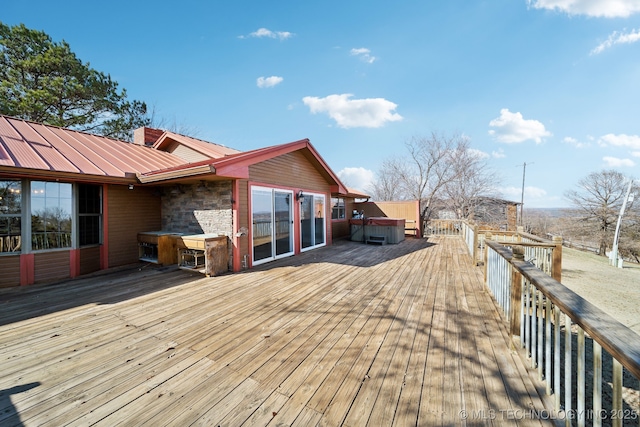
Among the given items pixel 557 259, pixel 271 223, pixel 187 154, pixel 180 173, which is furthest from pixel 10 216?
pixel 557 259

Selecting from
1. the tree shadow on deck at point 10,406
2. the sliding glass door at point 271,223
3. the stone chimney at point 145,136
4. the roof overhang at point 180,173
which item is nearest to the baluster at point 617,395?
the tree shadow on deck at point 10,406

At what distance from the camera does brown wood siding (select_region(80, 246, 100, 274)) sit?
5.50m

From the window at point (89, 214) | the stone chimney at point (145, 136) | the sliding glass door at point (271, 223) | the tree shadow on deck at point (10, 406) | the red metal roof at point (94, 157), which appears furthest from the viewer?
the stone chimney at point (145, 136)

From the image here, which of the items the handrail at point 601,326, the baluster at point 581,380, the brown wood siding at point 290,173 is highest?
the brown wood siding at point 290,173

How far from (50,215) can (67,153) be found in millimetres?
1336

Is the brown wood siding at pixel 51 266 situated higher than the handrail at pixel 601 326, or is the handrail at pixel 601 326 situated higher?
the handrail at pixel 601 326

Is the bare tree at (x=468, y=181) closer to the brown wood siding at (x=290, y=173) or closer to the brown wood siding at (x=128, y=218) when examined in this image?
the brown wood siding at (x=290, y=173)

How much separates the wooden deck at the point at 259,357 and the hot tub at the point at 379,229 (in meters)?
5.62

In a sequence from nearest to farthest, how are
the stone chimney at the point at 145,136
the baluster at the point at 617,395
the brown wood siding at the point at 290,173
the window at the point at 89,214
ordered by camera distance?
the baluster at the point at 617,395, the window at the point at 89,214, the brown wood siding at the point at 290,173, the stone chimney at the point at 145,136

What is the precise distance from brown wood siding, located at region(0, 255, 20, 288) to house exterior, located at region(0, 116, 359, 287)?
12 millimetres

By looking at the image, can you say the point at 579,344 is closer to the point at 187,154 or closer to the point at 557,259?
the point at 557,259

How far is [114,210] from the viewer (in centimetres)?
595

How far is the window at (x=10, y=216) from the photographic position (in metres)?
4.55

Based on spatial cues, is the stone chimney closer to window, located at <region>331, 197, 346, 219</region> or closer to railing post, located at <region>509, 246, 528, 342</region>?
window, located at <region>331, 197, 346, 219</region>
